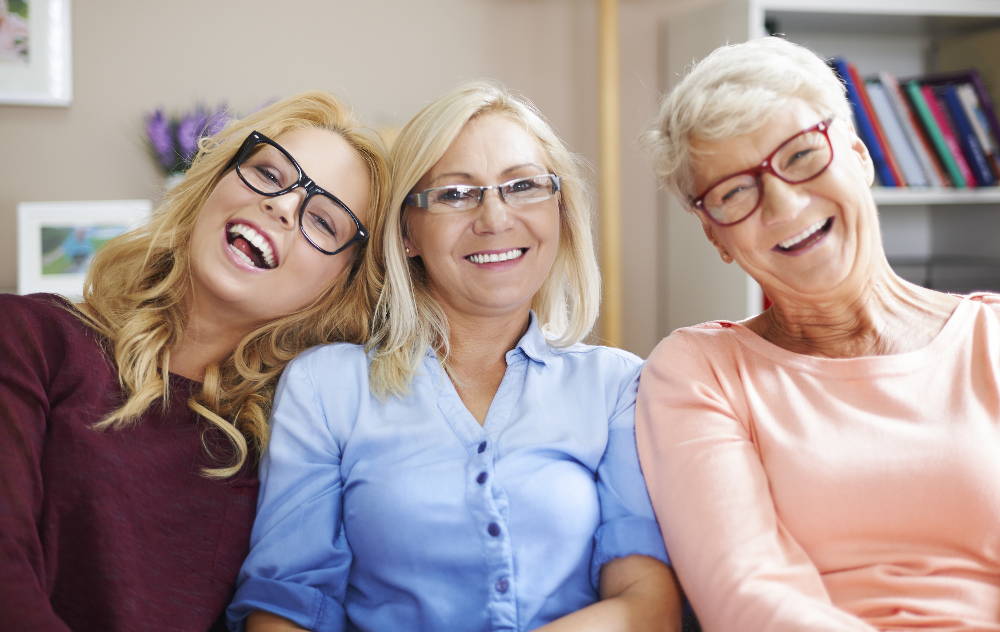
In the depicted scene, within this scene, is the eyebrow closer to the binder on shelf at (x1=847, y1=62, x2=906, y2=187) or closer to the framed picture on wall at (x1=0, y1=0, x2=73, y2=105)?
the binder on shelf at (x1=847, y1=62, x2=906, y2=187)

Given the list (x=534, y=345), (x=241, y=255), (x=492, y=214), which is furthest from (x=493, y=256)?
(x=241, y=255)

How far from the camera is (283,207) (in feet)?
4.63

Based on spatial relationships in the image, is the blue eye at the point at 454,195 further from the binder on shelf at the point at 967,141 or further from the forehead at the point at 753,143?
the binder on shelf at the point at 967,141

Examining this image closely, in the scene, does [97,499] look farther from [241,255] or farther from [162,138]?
[162,138]

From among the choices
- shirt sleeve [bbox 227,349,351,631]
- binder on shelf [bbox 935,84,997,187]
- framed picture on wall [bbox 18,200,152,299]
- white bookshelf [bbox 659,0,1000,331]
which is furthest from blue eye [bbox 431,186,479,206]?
binder on shelf [bbox 935,84,997,187]

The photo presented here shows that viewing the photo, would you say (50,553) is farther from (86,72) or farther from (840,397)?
(86,72)

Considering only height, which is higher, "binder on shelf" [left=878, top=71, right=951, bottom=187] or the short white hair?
"binder on shelf" [left=878, top=71, right=951, bottom=187]

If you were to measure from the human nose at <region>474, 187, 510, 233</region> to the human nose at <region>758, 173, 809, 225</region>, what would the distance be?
1.37 ft

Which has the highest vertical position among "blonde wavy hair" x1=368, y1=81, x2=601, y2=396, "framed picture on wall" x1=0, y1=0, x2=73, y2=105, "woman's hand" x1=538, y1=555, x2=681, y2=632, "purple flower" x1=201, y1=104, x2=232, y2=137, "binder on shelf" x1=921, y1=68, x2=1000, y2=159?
"framed picture on wall" x1=0, y1=0, x2=73, y2=105

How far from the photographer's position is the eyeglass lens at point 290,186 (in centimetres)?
145

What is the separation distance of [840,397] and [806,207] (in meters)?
0.27

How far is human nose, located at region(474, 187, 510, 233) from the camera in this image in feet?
4.57

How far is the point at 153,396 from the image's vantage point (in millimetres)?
1309

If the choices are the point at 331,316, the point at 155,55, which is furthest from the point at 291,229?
the point at 155,55
